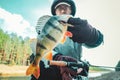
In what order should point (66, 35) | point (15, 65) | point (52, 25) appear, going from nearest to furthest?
1. point (52, 25)
2. point (66, 35)
3. point (15, 65)

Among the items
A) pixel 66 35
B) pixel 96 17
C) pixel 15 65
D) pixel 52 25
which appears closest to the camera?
pixel 52 25

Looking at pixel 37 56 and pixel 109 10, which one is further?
pixel 109 10

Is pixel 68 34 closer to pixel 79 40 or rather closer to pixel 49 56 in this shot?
pixel 79 40

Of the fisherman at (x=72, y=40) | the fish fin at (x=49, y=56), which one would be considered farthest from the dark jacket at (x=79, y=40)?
the fish fin at (x=49, y=56)

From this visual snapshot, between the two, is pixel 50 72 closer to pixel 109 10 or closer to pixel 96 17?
pixel 96 17

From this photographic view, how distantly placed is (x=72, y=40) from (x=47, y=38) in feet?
1.24

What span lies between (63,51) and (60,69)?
174mm

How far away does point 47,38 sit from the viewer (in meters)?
2.49

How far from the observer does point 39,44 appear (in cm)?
253

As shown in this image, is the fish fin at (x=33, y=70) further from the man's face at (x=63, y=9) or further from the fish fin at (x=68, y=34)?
the man's face at (x=63, y=9)

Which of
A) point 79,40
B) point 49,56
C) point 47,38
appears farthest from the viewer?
point 79,40

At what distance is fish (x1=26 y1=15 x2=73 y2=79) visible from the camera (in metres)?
2.48

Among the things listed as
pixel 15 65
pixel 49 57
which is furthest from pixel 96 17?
pixel 15 65

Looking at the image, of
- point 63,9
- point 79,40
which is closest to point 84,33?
point 79,40
